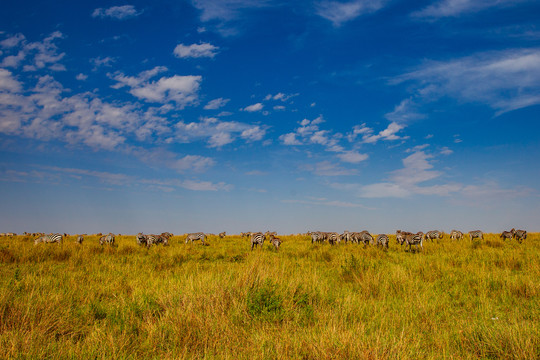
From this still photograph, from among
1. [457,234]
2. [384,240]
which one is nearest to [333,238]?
[384,240]

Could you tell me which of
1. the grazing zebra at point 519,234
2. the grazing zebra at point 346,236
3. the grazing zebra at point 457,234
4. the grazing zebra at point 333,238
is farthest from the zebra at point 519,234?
the grazing zebra at point 333,238

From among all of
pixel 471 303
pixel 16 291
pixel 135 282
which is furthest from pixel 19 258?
pixel 471 303

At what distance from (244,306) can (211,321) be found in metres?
0.75

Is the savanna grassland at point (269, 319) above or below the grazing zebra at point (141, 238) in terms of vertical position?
above

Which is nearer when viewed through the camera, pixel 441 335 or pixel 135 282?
pixel 441 335

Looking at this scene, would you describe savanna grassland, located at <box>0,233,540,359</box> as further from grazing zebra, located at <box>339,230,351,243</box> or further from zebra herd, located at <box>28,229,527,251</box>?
grazing zebra, located at <box>339,230,351,243</box>

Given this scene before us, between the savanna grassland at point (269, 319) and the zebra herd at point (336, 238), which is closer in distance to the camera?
the savanna grassland at point (269, 319)

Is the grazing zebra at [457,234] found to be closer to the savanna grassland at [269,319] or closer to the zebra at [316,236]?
the zebra at [316,236]

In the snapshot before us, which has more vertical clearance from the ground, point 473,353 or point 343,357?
point 343,357

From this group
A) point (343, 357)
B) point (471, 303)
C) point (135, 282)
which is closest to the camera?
point (343, 357)

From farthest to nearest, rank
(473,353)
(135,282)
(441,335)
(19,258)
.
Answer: (19,258), (135,282), (441,335), (473,353)

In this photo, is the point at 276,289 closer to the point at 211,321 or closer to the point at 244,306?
the point at 244,306

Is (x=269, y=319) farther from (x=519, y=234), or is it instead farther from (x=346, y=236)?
(x=519, y=234)

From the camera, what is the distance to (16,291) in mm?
6008
